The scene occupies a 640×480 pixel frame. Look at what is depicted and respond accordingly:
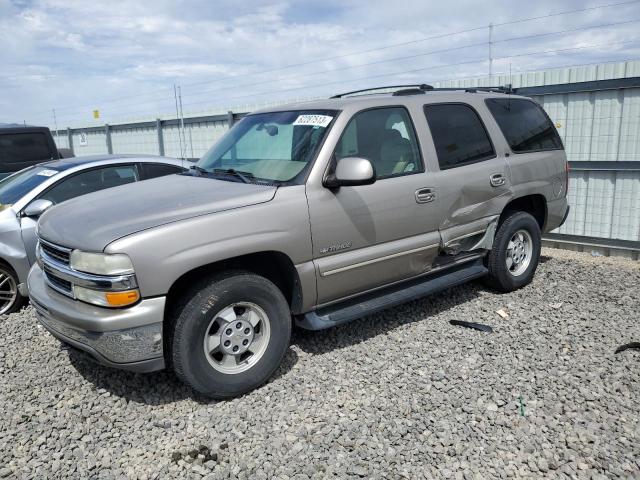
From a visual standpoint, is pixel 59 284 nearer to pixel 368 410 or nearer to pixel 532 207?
pixel 368 410

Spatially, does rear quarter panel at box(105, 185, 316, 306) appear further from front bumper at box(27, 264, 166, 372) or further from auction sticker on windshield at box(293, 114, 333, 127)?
auction sticker on windshield at box(293, 114, 333, 127)

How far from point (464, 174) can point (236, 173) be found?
2043 mm

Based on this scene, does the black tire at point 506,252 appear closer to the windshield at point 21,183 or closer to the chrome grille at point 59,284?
the chrome grille at point 59,284

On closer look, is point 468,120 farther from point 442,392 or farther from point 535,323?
point 442,392

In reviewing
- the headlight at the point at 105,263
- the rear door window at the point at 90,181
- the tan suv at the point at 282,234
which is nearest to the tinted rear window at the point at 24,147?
the rear door window at the point at 90,181

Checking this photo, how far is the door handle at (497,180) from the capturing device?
4.96 metres

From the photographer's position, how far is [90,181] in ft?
19.2

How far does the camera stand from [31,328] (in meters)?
4.84

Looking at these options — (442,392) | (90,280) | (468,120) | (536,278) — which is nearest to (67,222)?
(90,280)

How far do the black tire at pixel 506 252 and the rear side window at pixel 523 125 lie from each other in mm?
715

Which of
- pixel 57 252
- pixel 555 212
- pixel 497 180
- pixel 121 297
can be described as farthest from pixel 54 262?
pixel 555 212

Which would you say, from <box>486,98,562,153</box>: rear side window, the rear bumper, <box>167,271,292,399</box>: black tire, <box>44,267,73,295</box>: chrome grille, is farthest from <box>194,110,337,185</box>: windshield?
the rear bumper

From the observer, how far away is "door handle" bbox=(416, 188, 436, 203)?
4.34 meters

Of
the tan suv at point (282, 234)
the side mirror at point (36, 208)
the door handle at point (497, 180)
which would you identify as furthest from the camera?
the side mirror at point (36, 208)
